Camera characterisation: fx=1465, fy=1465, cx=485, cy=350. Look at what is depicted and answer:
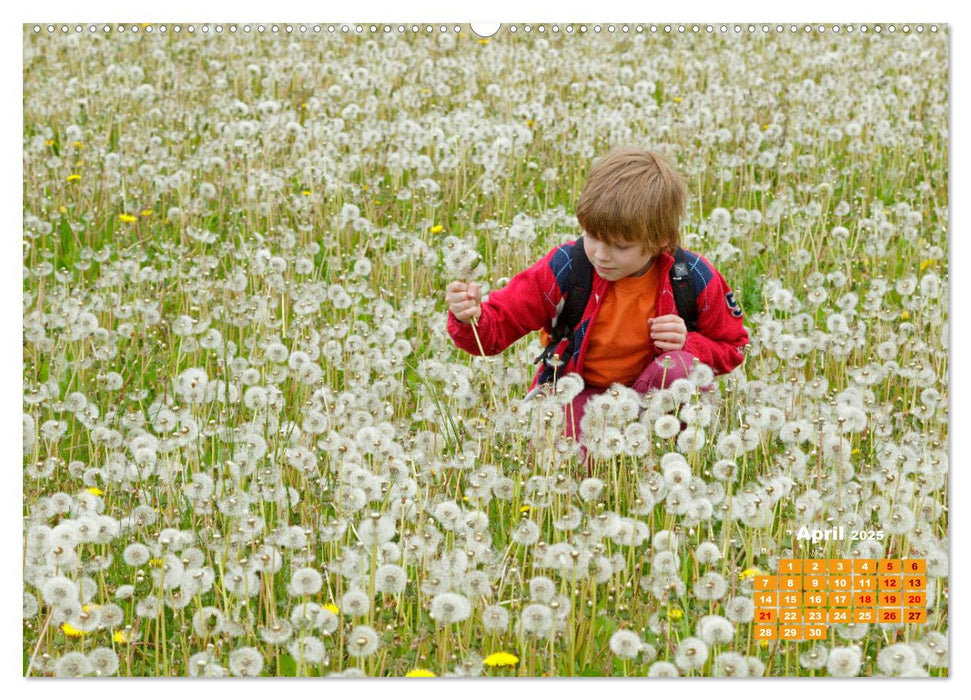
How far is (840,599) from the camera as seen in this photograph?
332 cm

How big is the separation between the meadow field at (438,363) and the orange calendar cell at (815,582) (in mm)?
77

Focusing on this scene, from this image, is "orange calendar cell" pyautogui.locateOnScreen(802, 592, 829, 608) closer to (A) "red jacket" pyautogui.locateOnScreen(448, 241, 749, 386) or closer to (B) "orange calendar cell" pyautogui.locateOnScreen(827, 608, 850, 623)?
(B) "orange calendar cell" pyautogui.locateOnScreen(827, 608, 850, 623)

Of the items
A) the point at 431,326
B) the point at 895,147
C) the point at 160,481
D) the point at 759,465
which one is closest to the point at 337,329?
the point at 431,326

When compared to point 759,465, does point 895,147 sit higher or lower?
higher

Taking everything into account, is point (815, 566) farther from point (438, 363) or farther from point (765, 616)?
point (438, 363)

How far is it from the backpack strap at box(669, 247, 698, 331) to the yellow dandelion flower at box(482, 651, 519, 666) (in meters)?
1.31

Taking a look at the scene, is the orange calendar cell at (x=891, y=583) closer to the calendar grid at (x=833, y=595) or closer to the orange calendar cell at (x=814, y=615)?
the calendar grid at (x=833, y=595)

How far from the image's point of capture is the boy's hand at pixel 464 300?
3.79 m

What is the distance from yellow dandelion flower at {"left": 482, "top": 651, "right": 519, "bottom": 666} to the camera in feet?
10.2

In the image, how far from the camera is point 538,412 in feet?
12.2

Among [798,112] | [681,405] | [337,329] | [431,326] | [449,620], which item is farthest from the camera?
[798,112]

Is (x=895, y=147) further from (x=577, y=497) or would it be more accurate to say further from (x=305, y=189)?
(x=577, y=497)

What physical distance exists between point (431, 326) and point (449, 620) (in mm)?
1699

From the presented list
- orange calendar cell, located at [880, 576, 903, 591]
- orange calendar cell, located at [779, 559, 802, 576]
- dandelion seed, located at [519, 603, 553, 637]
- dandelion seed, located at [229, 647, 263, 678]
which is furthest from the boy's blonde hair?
dandelion seed, located at [229, 647, 263, 678]
